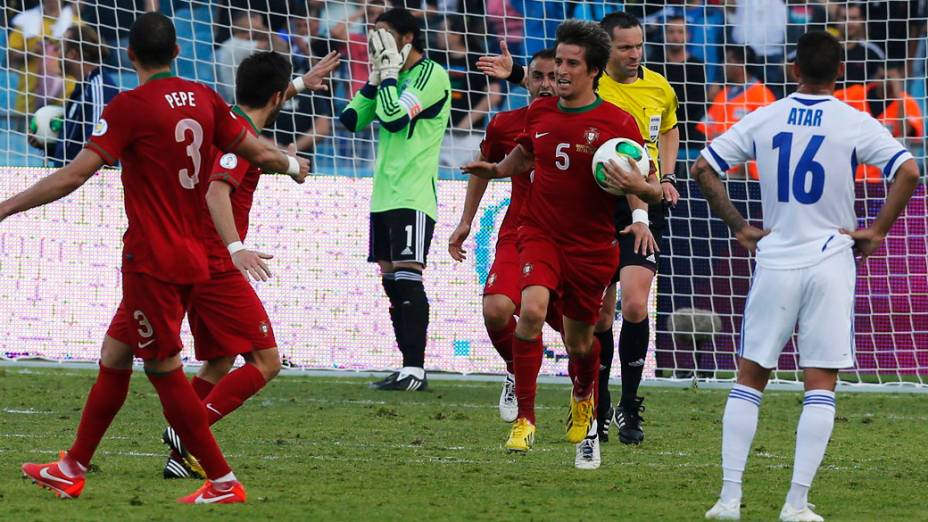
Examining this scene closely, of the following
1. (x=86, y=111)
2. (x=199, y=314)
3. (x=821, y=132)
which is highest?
(x=86, y=111)

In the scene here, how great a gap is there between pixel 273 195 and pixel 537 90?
14.8 feet

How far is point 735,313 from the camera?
12742 millimetres

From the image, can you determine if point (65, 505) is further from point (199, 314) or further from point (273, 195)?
point (273, 195)

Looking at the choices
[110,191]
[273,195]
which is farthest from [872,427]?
[110,191]

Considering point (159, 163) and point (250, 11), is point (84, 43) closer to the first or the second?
point (250, 11)

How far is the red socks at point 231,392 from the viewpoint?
6250 mm

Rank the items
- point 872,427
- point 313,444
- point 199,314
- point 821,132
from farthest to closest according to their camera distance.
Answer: point 872,427
point 313,444
point 199,314
point 821,132

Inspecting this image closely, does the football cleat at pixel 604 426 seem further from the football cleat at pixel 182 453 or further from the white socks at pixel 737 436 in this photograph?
the white socks at pixel 737 436

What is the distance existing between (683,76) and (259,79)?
731cm

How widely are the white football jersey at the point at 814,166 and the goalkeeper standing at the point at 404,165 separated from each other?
5.78 metres

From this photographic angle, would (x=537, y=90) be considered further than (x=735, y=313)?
No

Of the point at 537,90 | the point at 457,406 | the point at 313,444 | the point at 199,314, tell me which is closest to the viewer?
the point at 199,314

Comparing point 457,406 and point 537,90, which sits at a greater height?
point 537,90

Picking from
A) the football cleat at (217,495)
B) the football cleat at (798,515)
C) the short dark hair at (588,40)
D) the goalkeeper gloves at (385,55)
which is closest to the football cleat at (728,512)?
the football cleat at (798,515)
